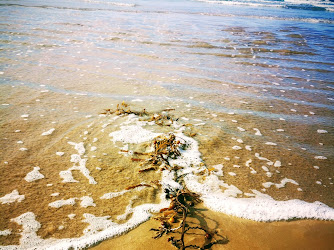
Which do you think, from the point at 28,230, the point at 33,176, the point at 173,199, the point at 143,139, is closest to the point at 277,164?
the point at 173,199

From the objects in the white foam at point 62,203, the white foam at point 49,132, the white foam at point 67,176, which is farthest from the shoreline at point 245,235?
the white foam at point 49,132

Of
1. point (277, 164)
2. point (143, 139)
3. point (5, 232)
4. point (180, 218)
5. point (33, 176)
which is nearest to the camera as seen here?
point (5, 232)

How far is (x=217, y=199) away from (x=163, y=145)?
3.14 feet

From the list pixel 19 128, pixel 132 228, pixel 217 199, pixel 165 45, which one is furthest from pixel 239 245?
pixel 165 45

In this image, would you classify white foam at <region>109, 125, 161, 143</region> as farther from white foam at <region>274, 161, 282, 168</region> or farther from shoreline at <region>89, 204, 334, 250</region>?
white foam at <region>274, 161, 282, 168</region>

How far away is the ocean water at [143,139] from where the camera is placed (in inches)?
80.2

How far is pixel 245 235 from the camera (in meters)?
1.86

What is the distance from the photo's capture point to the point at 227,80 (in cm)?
534

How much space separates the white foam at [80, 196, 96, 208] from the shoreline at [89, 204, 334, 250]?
407mm

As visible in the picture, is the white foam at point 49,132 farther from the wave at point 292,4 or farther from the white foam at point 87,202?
the wave at point 292,4

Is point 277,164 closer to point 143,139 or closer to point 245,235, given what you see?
point 245,235

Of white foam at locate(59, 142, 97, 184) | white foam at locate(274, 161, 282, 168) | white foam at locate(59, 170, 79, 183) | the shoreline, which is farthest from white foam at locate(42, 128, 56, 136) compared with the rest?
white foam at locate(274, 161, 282, 168)

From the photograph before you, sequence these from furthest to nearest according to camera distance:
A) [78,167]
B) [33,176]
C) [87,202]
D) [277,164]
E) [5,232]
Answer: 1. [277,164]
2. [78,167]
3. [33,176]
4. [87,202]
5. [5,232]

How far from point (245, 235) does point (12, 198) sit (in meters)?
2.13
